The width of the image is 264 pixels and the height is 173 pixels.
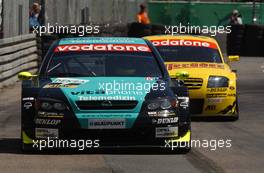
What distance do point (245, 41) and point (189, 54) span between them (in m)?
19.7

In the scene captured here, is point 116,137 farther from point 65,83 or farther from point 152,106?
point 65,83

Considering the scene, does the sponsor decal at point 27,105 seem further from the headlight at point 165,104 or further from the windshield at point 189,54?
the windshield at point 189,54

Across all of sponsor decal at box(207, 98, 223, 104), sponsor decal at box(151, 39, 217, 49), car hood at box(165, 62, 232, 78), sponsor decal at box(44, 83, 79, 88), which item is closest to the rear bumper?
sponsor decal at box(44, 83, 79, 88)

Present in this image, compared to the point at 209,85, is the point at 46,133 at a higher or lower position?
higher

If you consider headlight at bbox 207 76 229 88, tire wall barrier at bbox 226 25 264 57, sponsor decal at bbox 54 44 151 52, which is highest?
sponsor decal at bbox 54 44 151 52

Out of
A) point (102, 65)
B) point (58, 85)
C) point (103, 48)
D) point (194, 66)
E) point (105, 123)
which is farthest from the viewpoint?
point (194, 66)

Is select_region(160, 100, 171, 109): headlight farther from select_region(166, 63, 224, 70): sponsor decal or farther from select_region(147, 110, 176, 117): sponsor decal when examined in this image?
select_region(166, 63, 224, 70): sponsor decal

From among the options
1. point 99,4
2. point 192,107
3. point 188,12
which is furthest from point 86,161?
point 188,12

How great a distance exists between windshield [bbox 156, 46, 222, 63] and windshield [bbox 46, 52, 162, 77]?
4.29 m

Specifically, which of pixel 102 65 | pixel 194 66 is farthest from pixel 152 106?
pixel 194 66

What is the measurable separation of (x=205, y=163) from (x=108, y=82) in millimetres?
1495

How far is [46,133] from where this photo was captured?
383 inches

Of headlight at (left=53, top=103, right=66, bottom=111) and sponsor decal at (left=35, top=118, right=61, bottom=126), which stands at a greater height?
headlight at (left=53, top=103, right=66, bottom=111)

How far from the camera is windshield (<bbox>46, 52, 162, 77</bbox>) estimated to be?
35.0 feet
